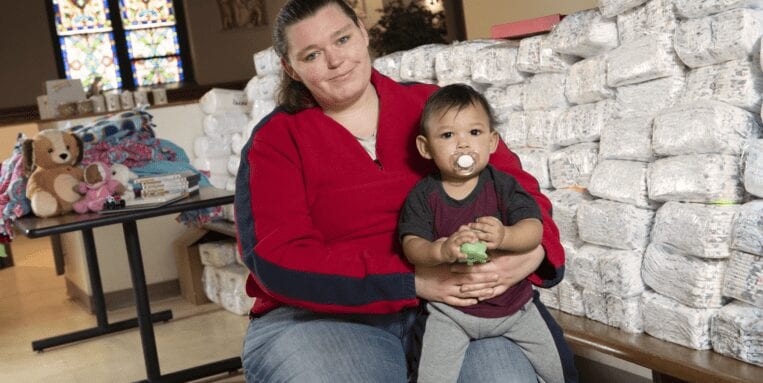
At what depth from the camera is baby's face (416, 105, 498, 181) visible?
1943mm

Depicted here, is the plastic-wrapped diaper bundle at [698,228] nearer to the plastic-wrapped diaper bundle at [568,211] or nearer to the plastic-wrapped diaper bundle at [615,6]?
the plastic-wrapped diaper bundle at [568,211]

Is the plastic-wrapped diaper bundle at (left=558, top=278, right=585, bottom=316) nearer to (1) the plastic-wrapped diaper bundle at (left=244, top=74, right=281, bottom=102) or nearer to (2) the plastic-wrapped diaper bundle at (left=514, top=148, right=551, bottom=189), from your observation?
(2) the plastic-wrapped diaper bundle at (left=514, top=148, right=551, bottom=189)

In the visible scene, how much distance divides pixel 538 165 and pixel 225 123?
281 cm

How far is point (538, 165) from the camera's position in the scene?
2865mm

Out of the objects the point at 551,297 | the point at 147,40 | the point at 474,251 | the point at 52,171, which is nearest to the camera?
the point at 474,251

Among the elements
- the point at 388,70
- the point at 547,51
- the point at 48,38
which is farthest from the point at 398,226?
the point at 48,38

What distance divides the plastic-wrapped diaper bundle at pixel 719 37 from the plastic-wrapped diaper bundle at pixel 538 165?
67 centimetres

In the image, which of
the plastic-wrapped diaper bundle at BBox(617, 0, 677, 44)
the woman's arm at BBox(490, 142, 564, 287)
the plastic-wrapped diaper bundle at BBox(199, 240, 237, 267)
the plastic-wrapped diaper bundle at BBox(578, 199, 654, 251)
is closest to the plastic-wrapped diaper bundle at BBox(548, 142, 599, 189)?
the plastic-wrapped diaper bundle at BBox(578, 199, 654, 251)

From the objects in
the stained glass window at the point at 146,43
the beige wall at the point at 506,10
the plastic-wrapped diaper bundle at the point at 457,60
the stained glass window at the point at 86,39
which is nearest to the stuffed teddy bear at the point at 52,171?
the plastic-wrapped diaper bundle at the point at 457,60

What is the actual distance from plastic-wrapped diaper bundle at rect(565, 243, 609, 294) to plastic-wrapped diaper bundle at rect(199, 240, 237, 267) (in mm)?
2605

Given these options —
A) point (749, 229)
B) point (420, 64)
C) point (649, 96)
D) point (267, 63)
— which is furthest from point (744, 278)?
point (267, 63)

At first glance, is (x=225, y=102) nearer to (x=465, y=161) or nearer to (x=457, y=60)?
(x=457, y=60)

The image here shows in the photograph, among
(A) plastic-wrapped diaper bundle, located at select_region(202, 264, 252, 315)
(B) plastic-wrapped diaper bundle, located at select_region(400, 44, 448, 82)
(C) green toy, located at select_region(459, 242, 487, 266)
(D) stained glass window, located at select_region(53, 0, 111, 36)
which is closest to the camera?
(C) green toy, located at select_region(459, 242, 487, 266)

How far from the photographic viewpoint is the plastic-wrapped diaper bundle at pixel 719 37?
2.07 m
